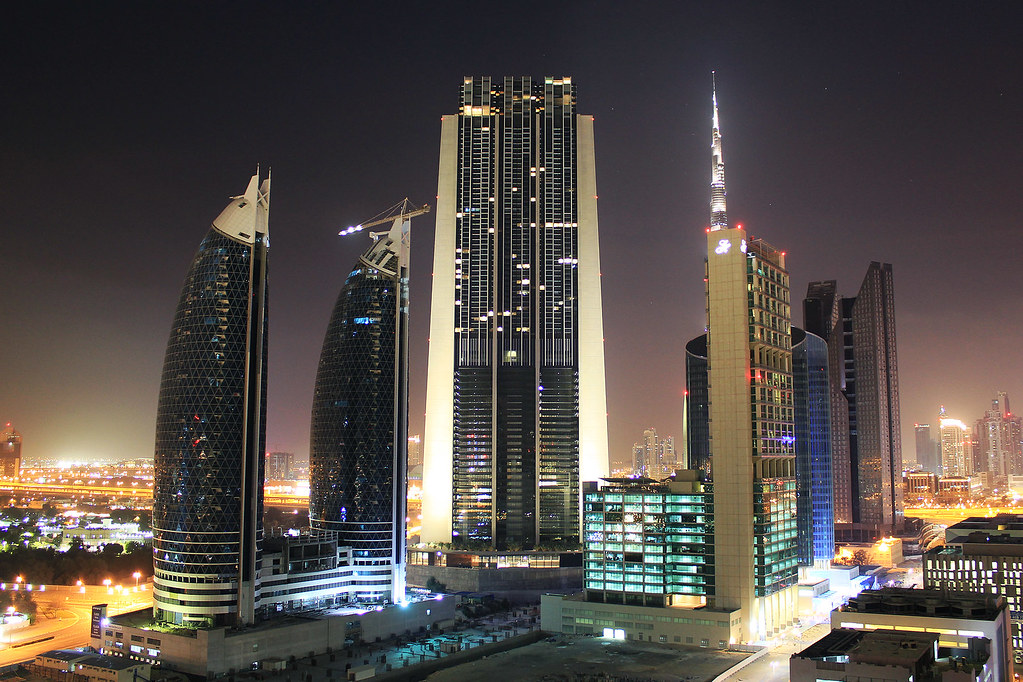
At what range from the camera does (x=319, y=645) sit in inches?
Result: 3711

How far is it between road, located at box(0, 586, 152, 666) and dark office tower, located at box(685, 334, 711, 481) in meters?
84.5

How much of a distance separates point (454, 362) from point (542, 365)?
1434 cm

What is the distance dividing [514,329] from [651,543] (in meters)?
58.8

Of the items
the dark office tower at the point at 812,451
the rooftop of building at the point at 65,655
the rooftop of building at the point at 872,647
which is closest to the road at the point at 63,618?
the rooftop of building at the point at 65,655

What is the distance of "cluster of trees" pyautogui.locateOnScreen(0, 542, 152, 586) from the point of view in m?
120

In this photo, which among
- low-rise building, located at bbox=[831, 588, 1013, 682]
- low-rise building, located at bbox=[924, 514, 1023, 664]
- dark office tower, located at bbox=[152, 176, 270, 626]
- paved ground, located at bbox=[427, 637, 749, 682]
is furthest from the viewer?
low-rise building, located at bbox=[924, 514, 1023, 664]

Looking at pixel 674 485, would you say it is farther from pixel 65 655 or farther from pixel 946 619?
pixel 65 655

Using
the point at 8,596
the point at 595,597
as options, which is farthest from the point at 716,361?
the point at 8,596

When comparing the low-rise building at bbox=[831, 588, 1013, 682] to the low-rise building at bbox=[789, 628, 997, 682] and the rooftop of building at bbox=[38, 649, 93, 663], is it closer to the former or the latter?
the low-rise building at bbox=[789, 628, 997, 682]

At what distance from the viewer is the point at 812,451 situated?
151m

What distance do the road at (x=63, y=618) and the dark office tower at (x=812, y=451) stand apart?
9085 cm

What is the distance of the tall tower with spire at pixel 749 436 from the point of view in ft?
327

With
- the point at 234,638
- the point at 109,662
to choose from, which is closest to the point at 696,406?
the point at 234,638

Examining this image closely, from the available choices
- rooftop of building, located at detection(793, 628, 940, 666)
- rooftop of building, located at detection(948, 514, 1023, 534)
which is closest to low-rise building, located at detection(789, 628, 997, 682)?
rooftop of building, located at detection(793, 628, 940, 666)
